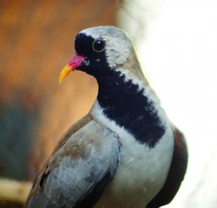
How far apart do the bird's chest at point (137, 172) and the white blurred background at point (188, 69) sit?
0.27 metres

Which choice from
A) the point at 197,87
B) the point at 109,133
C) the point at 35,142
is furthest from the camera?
the point at 35,142

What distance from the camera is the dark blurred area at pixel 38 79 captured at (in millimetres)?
923

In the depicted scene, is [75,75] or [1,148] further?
[1,148]

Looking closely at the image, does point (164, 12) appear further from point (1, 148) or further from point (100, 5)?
point (1, 148)

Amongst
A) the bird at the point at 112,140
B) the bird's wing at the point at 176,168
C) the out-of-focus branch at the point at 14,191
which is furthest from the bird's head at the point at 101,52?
the out-of-focus branch at the point at 14,191

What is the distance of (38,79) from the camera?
0.98 meters

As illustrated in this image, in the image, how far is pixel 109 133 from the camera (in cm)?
57

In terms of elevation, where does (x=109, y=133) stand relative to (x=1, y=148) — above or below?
above

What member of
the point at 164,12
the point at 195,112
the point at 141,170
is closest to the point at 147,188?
the point at 141,170

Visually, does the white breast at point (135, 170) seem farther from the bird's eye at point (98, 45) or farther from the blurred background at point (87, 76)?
the blurred background at point (87, 76)

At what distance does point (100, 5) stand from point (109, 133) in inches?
16.4

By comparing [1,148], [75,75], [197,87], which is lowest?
[1,148]

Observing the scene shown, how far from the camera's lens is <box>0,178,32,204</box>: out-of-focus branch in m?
0.93

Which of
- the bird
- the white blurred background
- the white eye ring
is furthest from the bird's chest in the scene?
the white blurred background
